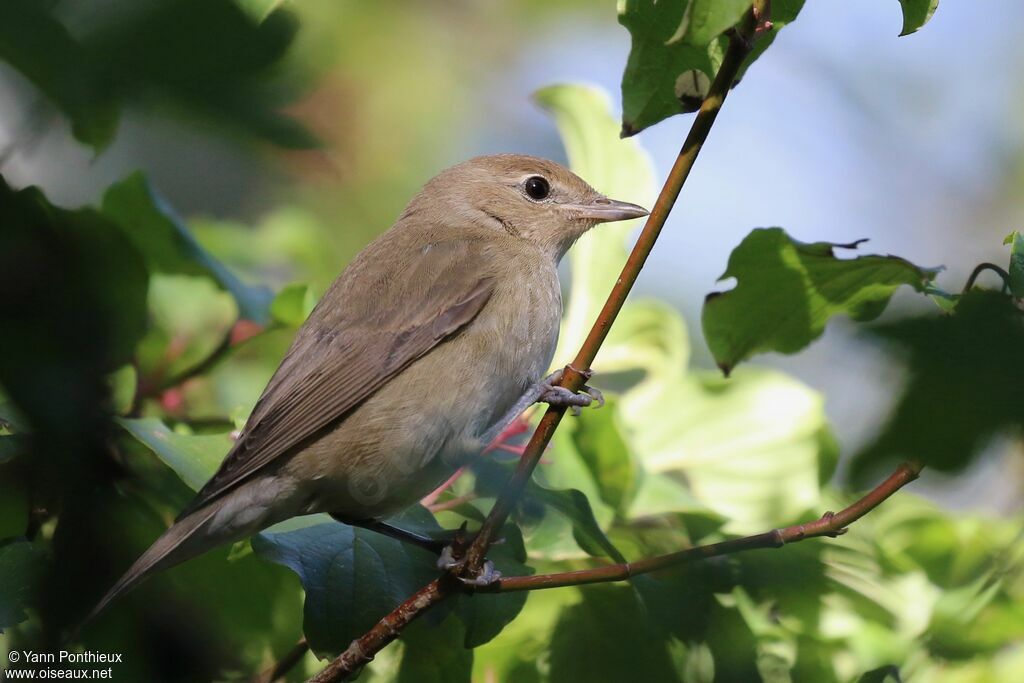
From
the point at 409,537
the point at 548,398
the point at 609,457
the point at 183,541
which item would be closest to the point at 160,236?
the point at 183,541

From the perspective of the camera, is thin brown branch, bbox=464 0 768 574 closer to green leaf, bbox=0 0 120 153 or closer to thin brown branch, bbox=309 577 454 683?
thin brown branch, bbox=309 577 454 683

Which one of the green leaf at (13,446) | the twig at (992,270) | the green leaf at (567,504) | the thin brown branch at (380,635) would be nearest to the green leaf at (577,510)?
the green leaf at (567,504)

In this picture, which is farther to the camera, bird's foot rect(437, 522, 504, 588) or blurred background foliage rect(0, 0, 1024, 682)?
bird's foot rect(437, 522, 504, 588)

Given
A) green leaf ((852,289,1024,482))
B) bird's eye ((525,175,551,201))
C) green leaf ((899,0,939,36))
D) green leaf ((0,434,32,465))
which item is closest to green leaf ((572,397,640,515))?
green leaf ((899,0,939,36))

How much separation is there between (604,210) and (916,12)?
177 centimetres

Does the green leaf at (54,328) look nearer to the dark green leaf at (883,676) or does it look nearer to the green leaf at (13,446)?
the green leaf at (13,446)

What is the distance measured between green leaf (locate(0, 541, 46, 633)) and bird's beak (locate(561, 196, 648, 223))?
86.4 inches

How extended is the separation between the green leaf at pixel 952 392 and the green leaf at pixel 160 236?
83.3 inches

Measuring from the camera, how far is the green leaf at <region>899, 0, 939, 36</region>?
1.75m

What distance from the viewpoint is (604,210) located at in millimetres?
3488

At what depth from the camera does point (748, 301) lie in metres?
2.30

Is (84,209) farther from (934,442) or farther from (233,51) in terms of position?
(934,442)

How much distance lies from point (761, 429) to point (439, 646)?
1.34m

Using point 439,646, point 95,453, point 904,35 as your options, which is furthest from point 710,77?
point 95,453
